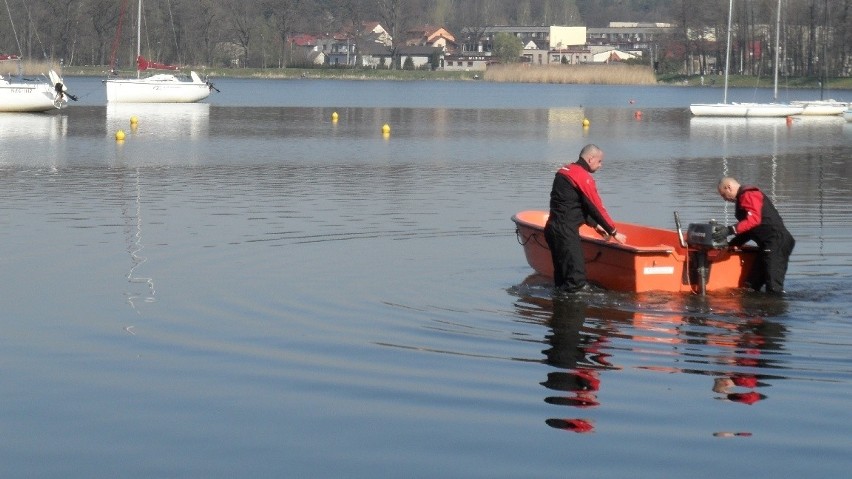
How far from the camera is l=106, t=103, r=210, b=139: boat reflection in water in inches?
1639

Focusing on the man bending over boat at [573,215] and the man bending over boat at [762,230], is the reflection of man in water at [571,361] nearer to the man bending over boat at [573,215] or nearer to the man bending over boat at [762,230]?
the man bending over boat at [573,215]

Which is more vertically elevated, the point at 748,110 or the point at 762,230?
the point at 748,110

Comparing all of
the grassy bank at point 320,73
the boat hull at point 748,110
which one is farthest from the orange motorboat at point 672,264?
the grassy bank at point 320,73

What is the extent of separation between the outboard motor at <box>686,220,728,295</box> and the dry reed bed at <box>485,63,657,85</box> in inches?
3604

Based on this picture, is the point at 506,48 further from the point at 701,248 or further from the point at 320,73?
the point at 701,248

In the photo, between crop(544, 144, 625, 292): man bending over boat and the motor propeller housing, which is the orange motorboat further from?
crop(544, 144, 625, 292): man bending over boat

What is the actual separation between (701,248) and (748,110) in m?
45.1

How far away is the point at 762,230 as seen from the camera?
12.8 meters

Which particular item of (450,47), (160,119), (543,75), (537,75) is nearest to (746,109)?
(160,119)

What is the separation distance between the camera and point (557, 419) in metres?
8.84

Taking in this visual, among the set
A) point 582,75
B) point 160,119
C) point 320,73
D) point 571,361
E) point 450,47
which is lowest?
point 571,361

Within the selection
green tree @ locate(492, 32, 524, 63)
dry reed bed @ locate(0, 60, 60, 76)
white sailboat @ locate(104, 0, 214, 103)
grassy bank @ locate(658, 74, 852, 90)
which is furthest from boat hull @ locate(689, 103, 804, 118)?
green tree @ locate(492, 32, 524, 63)

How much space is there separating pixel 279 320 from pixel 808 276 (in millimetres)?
5898

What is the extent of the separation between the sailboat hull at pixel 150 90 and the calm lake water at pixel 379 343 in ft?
120
